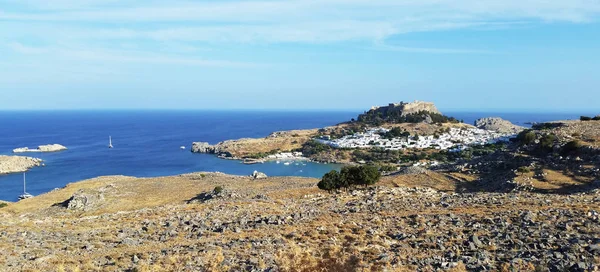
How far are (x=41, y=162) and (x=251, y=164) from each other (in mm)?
51769

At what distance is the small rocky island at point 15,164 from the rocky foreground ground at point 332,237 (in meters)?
85.1

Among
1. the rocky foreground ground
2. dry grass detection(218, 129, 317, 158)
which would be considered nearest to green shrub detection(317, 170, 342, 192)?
the rocky foreground ground

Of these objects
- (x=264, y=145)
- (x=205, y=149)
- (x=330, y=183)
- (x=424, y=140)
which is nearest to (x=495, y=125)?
(x=424, y=140)

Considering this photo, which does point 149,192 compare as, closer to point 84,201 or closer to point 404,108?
point 84,201

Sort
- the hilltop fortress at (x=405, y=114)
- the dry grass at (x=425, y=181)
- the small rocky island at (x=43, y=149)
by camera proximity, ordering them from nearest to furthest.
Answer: the dry grass at (x=425, y=181), the small rocky island at (x=43, y=149), the hilltop fortress at (x=405, y=114)

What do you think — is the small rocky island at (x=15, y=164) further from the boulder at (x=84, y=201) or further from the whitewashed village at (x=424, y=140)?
the boulder at (x=84, y=201)

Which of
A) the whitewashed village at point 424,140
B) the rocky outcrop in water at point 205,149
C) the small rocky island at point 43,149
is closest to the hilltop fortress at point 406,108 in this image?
the whitewashed village at point 424,140

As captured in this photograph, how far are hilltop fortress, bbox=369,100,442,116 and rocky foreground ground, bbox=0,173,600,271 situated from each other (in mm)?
126268

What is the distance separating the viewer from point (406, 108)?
482ft

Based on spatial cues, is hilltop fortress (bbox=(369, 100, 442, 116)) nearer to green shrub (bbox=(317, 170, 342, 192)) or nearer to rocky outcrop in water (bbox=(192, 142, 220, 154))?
rocky outcrop in water (bbox=(192, 142, 220, 154))

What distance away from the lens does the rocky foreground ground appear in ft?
36.1

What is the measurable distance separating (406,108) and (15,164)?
118 metres

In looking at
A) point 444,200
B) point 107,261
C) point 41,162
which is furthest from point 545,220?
point 41,162

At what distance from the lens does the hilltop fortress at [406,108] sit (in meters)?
146
